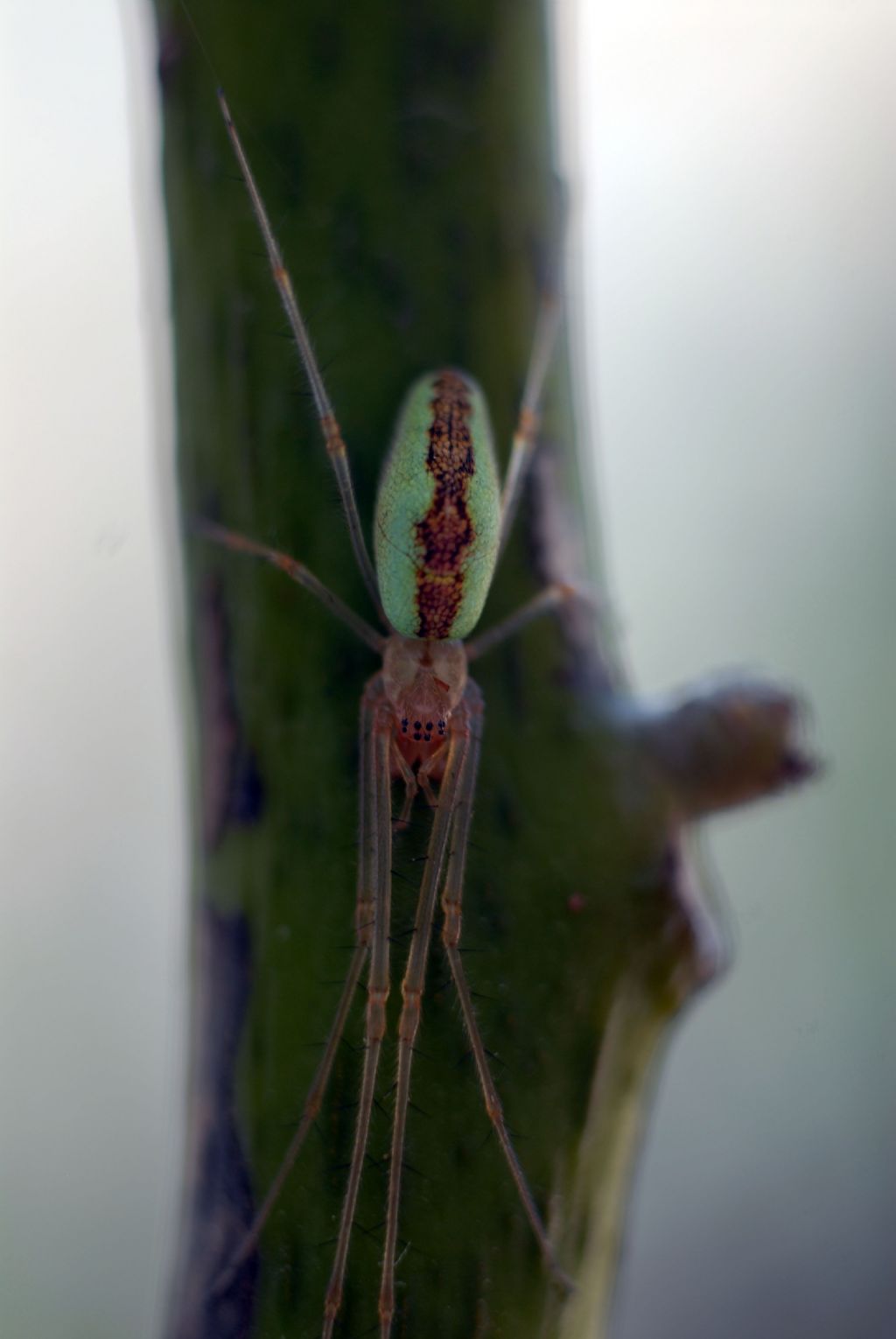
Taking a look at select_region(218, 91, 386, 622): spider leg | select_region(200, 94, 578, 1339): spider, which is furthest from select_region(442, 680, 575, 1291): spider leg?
select_region(218, 91, 386, 622): spider leg

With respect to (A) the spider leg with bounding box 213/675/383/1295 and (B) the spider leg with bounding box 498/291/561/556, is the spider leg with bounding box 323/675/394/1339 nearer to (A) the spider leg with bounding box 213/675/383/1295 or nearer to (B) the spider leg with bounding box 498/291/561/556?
(A) the spider leg with bounding box 213/675/383/1295

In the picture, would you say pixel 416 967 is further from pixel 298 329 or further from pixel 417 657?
pixel 298 329

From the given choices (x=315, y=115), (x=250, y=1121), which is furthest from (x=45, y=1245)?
(x=315, y=115)

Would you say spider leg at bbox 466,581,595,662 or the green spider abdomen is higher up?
the green spider abdomen

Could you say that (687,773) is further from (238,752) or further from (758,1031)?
(758,1031)

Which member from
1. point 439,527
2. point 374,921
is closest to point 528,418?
point 439,527

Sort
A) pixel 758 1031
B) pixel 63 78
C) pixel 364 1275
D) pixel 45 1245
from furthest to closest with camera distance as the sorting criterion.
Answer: pixel 758 1031 → pixel 45 1245 → pixel 63 78 → pixel 364 1275

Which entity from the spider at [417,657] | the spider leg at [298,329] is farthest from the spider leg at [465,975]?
the spider leg at [298,329]
